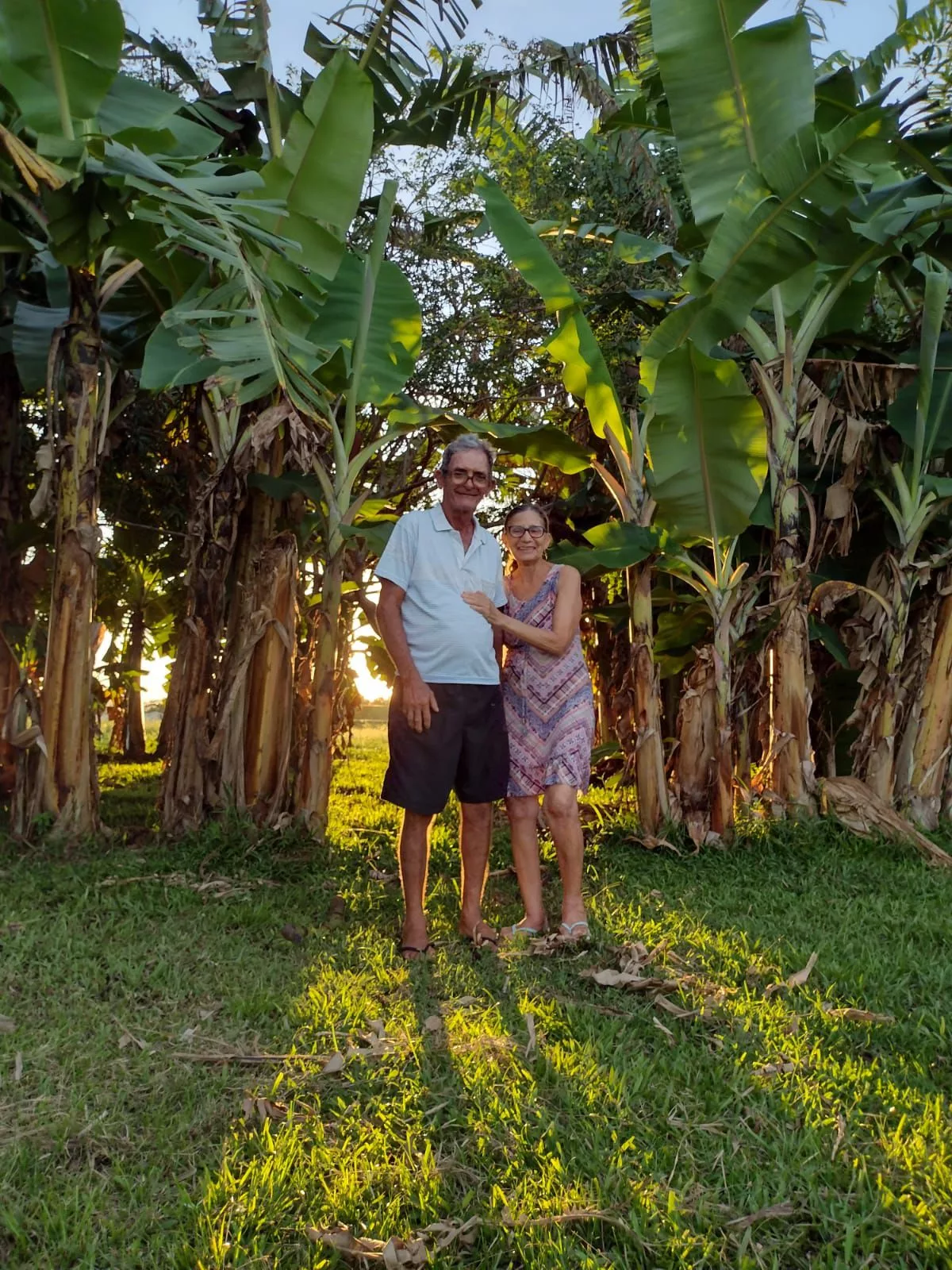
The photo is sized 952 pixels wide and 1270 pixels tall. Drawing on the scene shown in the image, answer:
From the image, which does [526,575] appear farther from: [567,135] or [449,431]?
[567,135]

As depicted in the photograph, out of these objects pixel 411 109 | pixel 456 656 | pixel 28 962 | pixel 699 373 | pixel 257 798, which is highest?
pixel 411 109

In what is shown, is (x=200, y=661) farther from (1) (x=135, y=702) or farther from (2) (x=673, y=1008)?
(1) (x=135, y=702)

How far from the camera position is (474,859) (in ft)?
14.1

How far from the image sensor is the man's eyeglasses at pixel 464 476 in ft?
13.2

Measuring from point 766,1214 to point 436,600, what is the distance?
97.1 inches

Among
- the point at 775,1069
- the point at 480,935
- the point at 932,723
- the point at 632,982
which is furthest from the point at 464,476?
the point at 932,723

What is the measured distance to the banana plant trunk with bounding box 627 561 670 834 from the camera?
611cm

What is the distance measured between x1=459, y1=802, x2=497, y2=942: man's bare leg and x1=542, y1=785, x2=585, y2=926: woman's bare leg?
264mm

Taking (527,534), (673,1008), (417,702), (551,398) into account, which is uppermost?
(551,398)

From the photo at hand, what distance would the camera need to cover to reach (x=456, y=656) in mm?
4086

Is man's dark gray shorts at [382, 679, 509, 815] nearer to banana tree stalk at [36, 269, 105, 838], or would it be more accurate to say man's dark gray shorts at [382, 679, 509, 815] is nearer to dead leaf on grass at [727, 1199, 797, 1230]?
dead leaf on grass at [727, 1199, 797, 1230]

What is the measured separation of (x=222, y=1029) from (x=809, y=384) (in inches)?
195

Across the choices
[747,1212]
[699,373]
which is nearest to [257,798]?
[699,373]

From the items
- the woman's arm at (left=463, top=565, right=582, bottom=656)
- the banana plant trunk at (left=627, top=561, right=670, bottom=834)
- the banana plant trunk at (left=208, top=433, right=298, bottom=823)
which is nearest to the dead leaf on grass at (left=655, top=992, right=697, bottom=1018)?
the woman's arm at (left=463, top=565, right=582, bottom=656)
